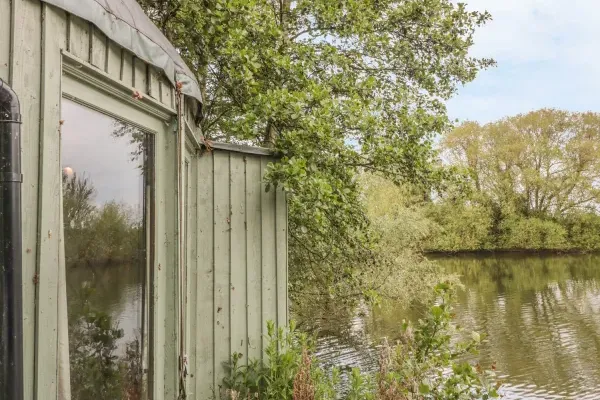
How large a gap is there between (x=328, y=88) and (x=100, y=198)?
3836 mm

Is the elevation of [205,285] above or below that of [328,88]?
below

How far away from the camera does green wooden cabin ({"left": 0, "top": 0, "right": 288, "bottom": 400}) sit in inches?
58.3

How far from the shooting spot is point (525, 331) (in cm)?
1221

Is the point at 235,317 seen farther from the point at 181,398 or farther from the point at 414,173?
the point at 414,173

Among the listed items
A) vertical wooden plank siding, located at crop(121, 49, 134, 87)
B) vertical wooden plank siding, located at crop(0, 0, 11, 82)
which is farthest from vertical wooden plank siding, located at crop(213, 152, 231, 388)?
vertical wooden plank siding, located at crop(0, 0, 11, 82)

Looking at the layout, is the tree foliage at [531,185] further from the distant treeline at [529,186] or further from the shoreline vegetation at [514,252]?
the shoreline vegetation at [514,252]

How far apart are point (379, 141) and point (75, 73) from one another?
3610 mm

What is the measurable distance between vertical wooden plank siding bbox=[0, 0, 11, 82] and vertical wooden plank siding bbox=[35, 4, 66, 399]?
0.12 m

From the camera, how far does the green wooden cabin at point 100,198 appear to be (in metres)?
1.48

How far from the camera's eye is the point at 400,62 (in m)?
7.19

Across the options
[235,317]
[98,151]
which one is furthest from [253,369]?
[98,151]

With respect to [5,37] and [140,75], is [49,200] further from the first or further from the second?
[140,75]

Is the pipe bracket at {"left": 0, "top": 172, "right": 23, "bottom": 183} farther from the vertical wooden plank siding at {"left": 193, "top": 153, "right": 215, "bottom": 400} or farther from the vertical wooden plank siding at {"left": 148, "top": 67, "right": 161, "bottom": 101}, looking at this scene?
the vertical wooden plank siding at {"left": 193, "top": 153, "right": 215, "bottom": 400}

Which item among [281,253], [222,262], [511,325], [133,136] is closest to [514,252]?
[511,325]
